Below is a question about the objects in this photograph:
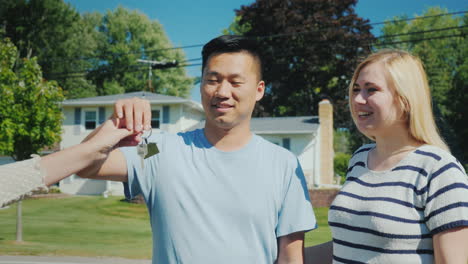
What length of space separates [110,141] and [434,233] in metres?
1.50

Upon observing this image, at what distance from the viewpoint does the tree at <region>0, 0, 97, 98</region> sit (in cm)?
4309

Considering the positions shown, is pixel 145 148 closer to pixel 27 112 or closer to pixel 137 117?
pixel 137 117

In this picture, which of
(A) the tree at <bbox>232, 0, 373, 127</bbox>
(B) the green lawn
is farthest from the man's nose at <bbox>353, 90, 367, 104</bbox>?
(A) the tree at <bbox>232, 0, 373, 127</bbox>

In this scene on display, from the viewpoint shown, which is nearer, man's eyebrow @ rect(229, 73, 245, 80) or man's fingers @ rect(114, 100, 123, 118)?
man's fingers @ rect(114, 100, 123, 118)

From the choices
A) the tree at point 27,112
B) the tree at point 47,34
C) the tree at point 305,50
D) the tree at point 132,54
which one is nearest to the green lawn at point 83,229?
the tree at point 27,112

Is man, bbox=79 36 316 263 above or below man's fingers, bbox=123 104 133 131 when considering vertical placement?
below

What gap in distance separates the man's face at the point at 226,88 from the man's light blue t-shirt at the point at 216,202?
0.19m

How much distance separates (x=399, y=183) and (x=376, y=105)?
43 centimetres

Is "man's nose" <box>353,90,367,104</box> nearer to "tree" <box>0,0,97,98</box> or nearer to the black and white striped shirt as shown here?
the black and white striped shirt

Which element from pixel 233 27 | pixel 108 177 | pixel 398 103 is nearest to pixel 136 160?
pixel 108 177

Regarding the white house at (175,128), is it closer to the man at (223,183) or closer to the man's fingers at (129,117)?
the man at (223,183)

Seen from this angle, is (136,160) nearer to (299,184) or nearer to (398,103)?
(299,184)

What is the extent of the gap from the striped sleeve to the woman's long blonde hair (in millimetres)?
230

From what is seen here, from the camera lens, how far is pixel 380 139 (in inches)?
97.9
